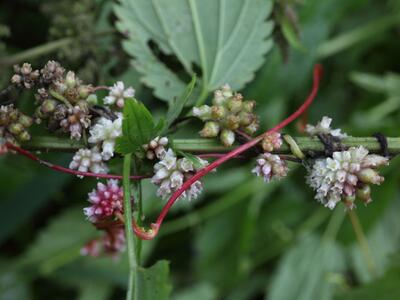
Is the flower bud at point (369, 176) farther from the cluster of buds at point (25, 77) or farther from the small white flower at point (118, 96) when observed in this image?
the cluster of buds at point (25, 77)

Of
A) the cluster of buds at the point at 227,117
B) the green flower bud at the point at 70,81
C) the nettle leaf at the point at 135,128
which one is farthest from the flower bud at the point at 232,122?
the green flower bud at the point at 70,81

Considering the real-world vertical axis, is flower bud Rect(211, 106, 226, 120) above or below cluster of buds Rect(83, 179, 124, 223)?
above

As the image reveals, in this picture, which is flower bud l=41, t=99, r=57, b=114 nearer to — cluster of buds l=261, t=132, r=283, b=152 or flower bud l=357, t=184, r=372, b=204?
cluster of buds l=261, t=132, r=283, b=152

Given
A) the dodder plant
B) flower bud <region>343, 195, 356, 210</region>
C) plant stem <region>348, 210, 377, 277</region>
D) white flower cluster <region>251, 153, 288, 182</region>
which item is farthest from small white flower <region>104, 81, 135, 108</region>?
plant stem <region>348, 210, 377, 277</region>

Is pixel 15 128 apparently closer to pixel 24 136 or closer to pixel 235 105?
pixel 24 136

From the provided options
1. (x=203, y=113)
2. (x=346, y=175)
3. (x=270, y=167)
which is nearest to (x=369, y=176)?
(x=346, y=175)
